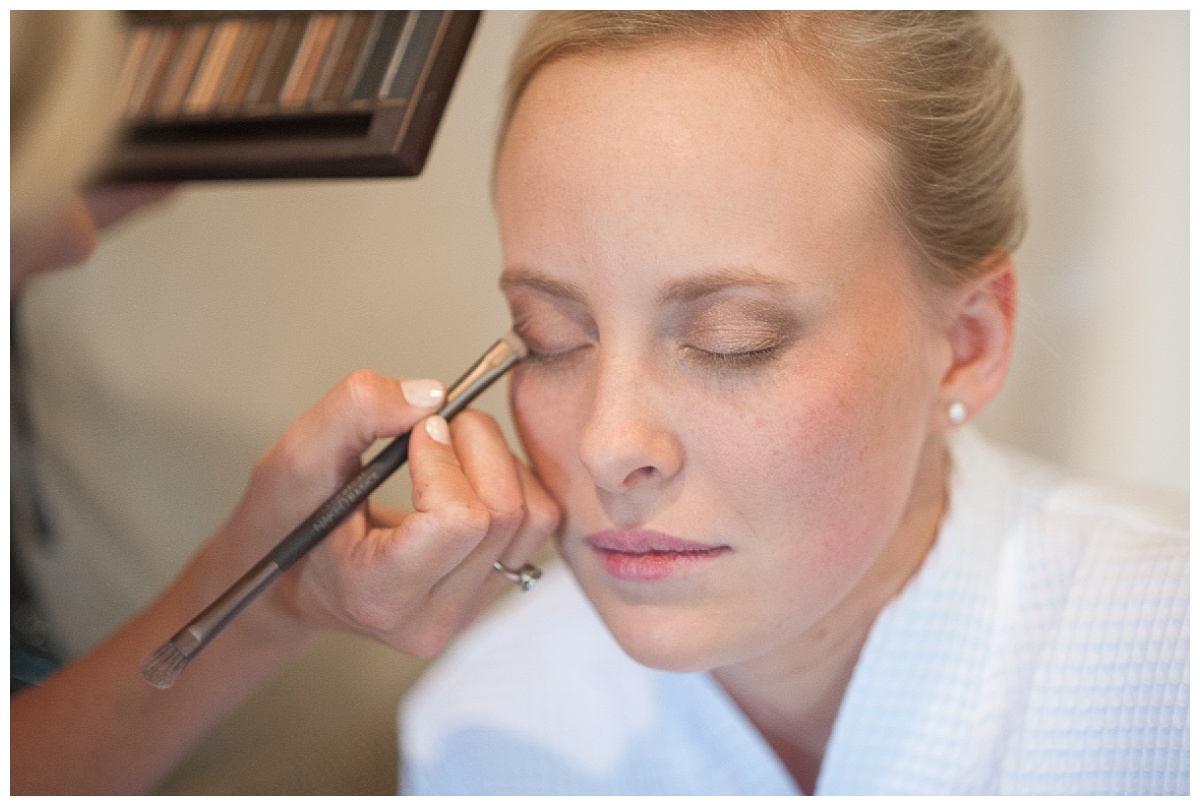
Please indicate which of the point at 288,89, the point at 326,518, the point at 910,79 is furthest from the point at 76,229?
the point at 910,79

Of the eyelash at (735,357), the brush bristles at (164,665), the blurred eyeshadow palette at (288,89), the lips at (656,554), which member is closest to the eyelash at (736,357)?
the eyelash at (735,357)

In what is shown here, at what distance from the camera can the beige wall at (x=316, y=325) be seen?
2.22ft

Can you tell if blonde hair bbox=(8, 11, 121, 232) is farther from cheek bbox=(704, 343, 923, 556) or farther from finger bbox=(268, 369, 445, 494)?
cheek bbox=(704, 343, 923, 556)

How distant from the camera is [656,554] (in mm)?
613

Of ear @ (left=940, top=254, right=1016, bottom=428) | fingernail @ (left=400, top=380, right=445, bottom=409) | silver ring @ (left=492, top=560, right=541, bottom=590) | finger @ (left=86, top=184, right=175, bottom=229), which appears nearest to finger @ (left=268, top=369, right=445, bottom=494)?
fingernail @ (left=400, top=380, right=445, bottom=409)

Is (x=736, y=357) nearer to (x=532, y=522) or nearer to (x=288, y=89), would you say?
(x=532, y=522)

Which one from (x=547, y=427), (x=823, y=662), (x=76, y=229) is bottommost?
(x=823, y=662)

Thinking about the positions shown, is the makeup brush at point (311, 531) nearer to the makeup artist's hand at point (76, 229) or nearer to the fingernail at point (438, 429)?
the fingernail at point (438, 429)

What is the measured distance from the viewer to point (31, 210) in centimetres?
67

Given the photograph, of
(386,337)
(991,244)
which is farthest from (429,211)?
(991,244)

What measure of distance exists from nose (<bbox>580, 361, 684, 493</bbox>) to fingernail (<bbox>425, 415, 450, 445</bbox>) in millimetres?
86

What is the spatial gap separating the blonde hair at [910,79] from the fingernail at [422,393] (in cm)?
17

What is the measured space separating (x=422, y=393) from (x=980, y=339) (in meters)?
0.35

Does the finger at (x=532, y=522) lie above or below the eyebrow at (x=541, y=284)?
below
